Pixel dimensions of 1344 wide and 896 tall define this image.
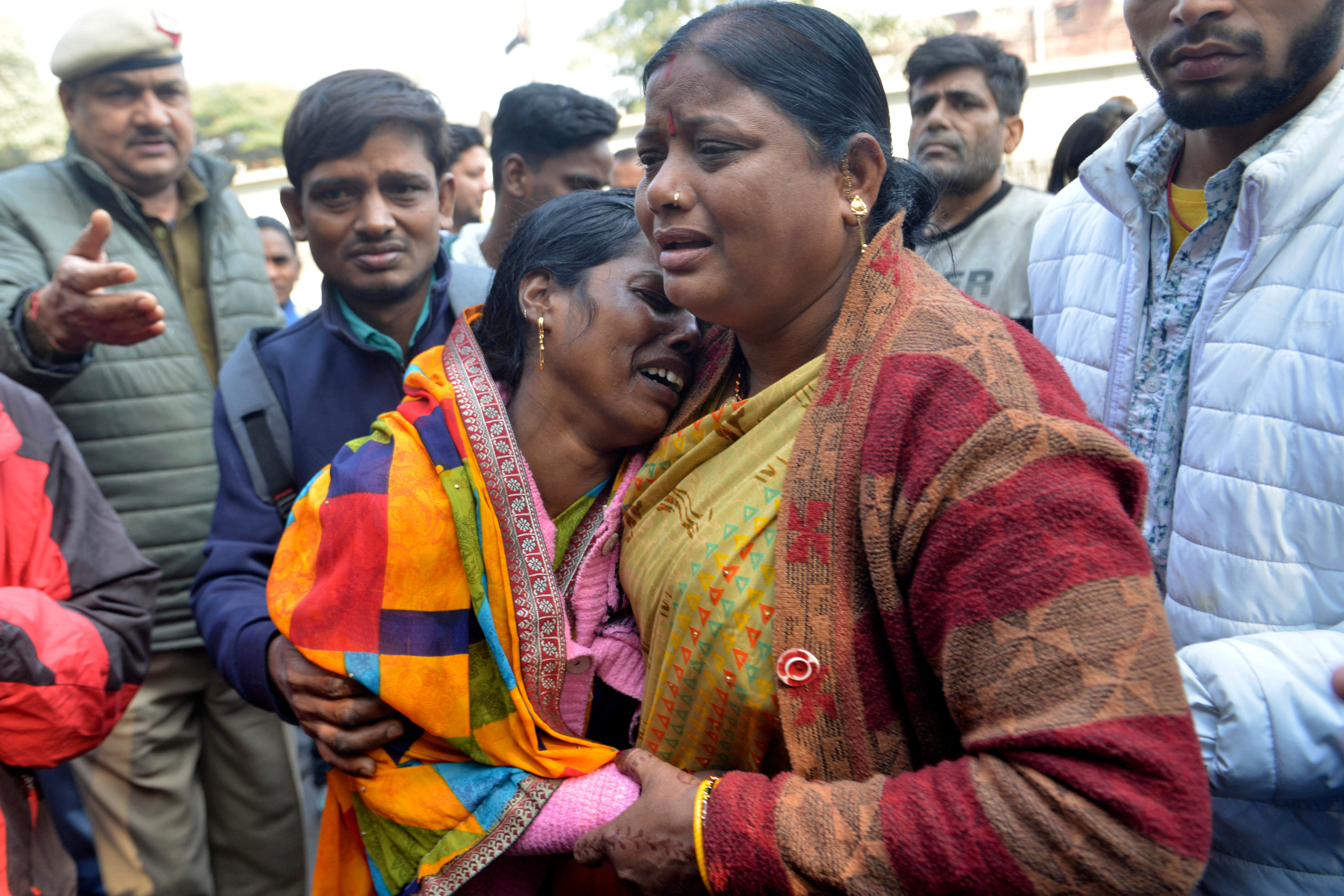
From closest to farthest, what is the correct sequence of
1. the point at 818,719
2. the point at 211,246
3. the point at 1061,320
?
the point at 818,719, the point at 1061,320, the point at 211,246

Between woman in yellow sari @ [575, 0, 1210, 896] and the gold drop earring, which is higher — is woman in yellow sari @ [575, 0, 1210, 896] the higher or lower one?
the lower one

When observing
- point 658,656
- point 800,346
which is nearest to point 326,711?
point 658,656

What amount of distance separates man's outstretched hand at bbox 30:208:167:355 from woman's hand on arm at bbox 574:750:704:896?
172 centimetres

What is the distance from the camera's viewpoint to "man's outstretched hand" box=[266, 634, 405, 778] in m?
1.79

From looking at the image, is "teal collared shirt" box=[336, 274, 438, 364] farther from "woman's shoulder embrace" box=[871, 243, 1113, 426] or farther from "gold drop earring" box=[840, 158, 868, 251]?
"woman's shoulder embrace" box=[871, 243, 1113, 426]

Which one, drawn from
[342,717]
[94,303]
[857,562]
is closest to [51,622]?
[342,717]

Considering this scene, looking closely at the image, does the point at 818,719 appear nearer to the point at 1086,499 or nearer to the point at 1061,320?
the point at 1086,499

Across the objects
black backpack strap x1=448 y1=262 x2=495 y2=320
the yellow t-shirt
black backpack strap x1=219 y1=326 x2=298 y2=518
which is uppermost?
the yellow t-shirt

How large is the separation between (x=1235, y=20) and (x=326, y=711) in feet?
7.15

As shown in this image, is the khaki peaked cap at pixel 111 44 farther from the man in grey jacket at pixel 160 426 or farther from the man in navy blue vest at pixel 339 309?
the man in navy blue vest at pixel 339 309

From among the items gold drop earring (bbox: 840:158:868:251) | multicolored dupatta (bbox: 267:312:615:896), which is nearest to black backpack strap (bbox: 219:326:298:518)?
multicolored dupatta (bbox: 267:312:615:896)

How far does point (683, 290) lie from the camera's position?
5.37ft

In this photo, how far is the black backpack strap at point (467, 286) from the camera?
279 centimetres

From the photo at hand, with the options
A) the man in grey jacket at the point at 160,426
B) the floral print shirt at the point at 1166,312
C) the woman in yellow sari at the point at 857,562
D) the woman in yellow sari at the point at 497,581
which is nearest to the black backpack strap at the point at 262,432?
the woman in yellow sari at the point at 497,581
